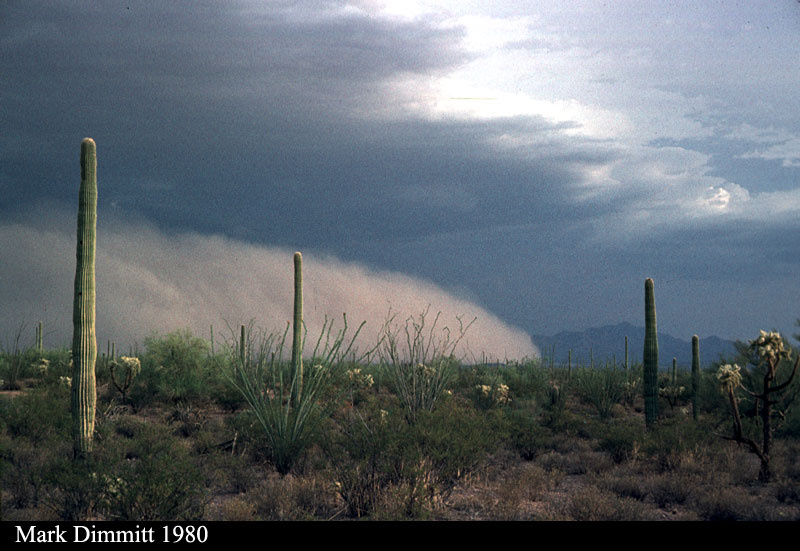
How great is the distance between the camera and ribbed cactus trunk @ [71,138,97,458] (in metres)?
11.8

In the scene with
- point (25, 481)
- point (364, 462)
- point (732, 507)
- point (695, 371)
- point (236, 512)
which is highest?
point (695, 371)

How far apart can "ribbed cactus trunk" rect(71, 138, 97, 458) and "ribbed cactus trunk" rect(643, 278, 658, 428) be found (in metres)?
12.7

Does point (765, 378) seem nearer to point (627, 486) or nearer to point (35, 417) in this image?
point (627, 486)

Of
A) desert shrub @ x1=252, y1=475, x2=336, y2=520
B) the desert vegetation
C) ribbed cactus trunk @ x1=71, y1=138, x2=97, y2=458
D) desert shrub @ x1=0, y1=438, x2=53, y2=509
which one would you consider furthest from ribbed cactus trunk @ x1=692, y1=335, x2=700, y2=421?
desert shrub @ x1=0, y1=438, x2=53, y2=509

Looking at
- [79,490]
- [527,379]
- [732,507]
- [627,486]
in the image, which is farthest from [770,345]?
[527,379]

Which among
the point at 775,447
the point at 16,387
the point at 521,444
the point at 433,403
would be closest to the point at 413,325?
the point at 433,403

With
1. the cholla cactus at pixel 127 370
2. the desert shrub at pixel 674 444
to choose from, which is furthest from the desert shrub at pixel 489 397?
the cholla cactus at pixel 127 370

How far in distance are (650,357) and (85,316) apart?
43.5 ft

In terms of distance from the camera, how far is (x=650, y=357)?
16812mm

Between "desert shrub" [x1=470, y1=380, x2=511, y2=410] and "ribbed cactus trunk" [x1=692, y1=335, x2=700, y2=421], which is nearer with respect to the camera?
"ribbed cactus trunk" [x1=692, y1=335, x2=700, y2=421]

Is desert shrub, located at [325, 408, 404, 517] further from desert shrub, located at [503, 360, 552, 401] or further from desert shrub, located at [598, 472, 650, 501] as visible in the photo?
desert shrub, located at [503, 360, 552, 401]

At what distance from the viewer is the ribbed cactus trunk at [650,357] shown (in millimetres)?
16672

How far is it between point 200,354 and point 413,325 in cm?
1049
